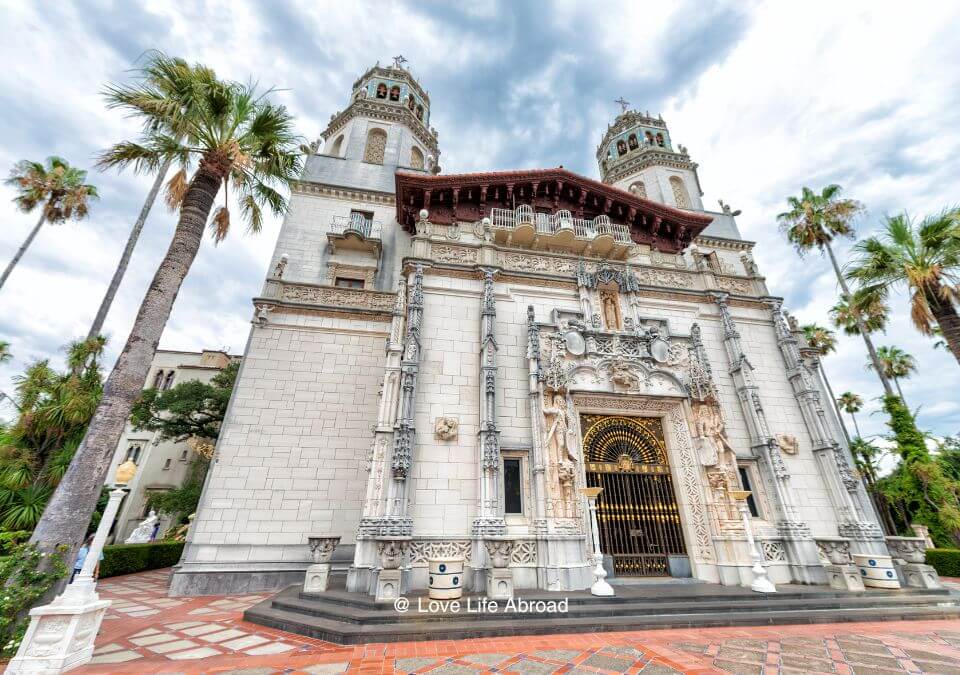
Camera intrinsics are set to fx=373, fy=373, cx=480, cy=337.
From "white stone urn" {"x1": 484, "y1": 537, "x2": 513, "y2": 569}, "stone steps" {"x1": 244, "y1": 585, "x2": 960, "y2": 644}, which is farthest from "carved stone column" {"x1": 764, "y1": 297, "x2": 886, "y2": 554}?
"white stone urn" {"x1": 484, "y1": 537, "x2": 513, "y2": 569}

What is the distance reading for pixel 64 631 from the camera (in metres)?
4.98

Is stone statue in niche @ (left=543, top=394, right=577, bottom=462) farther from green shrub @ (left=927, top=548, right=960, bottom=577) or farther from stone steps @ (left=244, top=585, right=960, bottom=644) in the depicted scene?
green shrub @ (left=927, top=548, right=960, bottom=577)

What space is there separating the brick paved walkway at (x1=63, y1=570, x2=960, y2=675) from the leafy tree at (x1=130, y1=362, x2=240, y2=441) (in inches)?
521

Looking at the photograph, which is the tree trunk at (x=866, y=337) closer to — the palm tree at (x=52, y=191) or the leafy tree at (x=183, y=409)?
the leafy tree at (x=183, y=409)

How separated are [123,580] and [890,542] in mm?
22925

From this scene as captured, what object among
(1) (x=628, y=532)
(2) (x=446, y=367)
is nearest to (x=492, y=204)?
(2) (x=446, y=367)

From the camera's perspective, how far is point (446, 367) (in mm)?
10547

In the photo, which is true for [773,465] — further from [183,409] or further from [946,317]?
[183,409]

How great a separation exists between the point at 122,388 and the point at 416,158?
18.6 m

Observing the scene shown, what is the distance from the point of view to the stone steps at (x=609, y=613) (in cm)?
639

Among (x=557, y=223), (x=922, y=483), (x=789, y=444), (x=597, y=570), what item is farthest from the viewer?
(x=922, y=483)

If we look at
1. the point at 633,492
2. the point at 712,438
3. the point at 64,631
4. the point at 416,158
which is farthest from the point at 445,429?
the point at 416,158

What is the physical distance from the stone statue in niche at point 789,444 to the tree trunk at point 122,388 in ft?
52.8

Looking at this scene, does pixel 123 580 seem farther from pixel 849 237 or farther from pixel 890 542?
pixel 849 237
